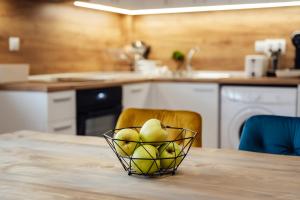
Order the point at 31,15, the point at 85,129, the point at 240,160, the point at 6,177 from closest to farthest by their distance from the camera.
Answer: the point at 6,177
the point at 240,160
the point at 85,129
the point at 31,15

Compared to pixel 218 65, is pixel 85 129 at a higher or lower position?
lower

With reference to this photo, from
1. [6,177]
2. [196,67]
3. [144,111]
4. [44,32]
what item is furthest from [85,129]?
[6,177]

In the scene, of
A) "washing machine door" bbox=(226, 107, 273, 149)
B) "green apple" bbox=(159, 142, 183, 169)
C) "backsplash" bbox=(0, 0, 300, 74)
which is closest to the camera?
"green apple" bbox=(159, 142, 183, 169)

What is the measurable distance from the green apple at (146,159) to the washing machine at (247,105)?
2680mm

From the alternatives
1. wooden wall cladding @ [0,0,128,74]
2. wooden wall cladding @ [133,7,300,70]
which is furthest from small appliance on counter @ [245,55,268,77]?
wooden wall cladding @ [0,0,128,74]

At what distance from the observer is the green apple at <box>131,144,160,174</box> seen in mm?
982

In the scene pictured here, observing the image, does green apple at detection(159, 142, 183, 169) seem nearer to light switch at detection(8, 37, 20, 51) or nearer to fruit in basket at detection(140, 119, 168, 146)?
fruit in basket at detection(140, 119, 168, 146)

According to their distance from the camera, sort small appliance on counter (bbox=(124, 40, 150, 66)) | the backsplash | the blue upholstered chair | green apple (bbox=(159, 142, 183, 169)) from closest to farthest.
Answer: green apple (bbox=(159, 142, 183, 169))
the blue upholstered chair
the backsplash
small appliance on counter (bbox=(124, 40, 150, 66))

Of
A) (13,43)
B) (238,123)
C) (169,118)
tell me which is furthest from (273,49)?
(169,118)

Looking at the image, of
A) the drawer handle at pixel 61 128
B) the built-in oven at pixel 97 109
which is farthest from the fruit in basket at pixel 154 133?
the built-in oven at pixel 97 109

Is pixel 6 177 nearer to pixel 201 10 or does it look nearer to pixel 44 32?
pixel 44 32

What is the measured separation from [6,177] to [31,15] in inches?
106

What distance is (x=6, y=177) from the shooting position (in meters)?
1.02

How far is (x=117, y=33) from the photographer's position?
15.5 ft
